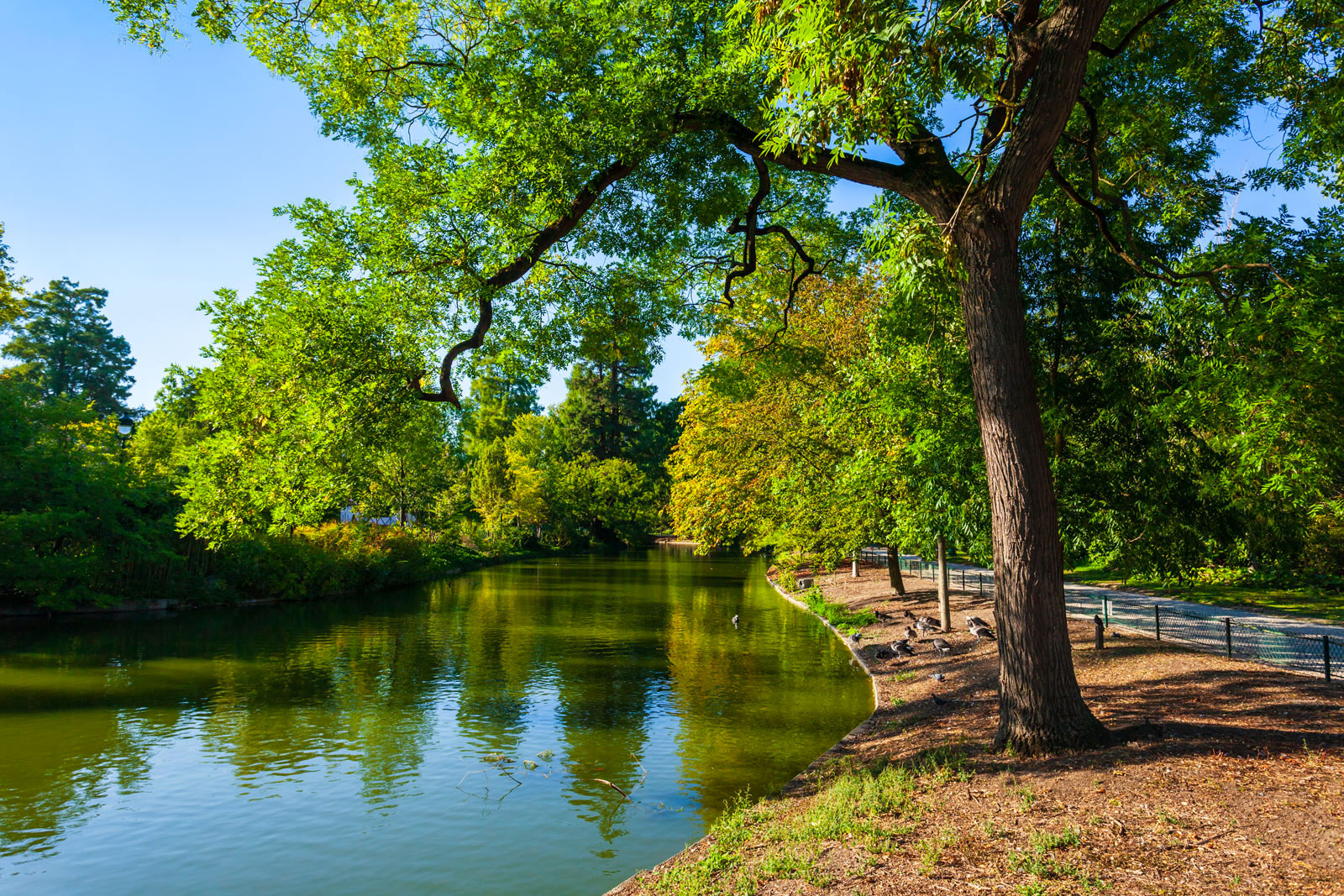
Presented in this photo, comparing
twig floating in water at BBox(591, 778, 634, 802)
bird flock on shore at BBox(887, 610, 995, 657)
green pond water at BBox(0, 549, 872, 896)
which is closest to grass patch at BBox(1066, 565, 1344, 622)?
bird flock on shore at BBox(887, 610, 995, 657)

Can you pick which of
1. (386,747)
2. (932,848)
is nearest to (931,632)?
(386,747)

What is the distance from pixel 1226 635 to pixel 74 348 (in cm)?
9632

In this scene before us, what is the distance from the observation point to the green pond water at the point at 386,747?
8.88m

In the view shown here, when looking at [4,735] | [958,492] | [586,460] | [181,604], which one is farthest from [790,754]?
[586,460]

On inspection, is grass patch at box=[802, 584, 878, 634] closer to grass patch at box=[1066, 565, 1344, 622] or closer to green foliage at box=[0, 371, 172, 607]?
grass patch at box=[1066, 565, 1344, 622]

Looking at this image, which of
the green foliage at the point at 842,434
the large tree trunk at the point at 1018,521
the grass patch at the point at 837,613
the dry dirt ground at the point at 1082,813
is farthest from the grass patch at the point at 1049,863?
Result: the grass patch at the point at 837,613

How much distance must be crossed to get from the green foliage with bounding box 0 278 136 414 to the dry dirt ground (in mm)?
86796

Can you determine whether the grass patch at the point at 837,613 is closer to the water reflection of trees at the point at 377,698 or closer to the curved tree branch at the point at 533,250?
the water reflection of trees at the point at 377,698

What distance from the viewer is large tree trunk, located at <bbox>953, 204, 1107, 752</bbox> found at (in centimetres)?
784

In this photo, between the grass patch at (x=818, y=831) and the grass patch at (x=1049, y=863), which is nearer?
the grass patch at (x=1049, y=863)

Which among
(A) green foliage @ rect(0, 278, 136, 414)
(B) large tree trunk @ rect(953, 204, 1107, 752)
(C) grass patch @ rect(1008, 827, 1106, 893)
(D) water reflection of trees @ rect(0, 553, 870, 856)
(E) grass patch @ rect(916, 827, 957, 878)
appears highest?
(A) green foliage @ rect(0, 278, 136, 414)

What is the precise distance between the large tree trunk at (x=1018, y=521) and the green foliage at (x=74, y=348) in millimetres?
87619

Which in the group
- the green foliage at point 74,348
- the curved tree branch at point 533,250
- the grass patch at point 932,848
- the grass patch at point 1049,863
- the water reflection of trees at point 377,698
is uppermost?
the green foliage at point 74,348

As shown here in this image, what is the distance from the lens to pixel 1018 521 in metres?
7.84
